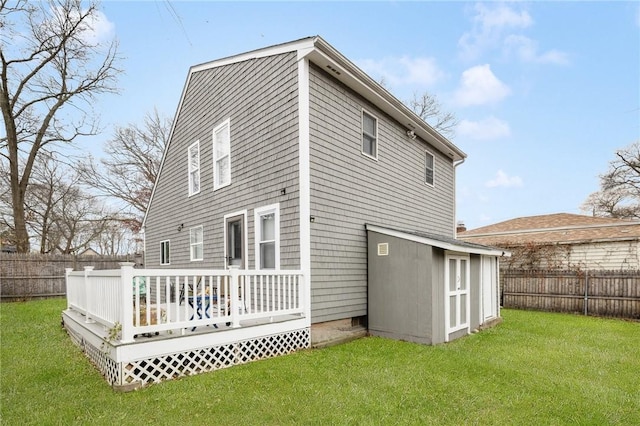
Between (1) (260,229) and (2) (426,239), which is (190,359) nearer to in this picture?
(1) (260,229)

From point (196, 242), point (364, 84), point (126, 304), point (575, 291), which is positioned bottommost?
point (575, 291)

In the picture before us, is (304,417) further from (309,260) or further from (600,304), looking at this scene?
(600,304)

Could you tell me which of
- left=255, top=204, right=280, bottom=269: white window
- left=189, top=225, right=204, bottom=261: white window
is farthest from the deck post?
left=189, top=225, right=204, bottom=261: white window

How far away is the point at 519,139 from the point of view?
51.1 feet

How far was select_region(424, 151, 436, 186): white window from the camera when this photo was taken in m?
10.5

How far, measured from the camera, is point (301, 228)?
6.13 metres

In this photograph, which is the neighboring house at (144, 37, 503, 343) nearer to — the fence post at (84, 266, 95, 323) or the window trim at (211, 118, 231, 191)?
the window trim at (211, 118, 231, 191)

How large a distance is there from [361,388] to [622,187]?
2609cm

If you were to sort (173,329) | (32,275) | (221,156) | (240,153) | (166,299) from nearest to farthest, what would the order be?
(173,329) → (166,299) → (240,153) → (221,156) → (32,275)

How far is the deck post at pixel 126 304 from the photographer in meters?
4.07

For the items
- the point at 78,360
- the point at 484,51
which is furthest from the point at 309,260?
the point at 484,51

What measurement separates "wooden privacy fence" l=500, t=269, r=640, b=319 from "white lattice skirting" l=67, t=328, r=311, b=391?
9.19 metres

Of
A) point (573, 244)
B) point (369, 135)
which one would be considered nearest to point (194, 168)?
point (369, 135)

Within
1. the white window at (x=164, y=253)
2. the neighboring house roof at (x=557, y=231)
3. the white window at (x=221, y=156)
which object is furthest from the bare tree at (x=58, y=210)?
the neighboring house roof at (x=557, y=231)
